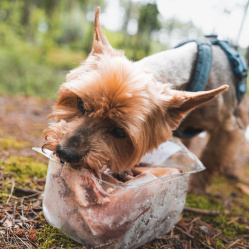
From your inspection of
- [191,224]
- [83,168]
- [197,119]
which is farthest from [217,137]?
[83,168]

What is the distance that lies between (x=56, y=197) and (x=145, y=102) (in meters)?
1.08

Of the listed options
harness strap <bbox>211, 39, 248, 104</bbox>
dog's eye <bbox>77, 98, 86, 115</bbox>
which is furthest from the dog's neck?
dog's eye <bbox>77, 98, 86, 115</bbox>

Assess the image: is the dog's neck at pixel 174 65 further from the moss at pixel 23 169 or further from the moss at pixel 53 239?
the moss at pixel 53 239

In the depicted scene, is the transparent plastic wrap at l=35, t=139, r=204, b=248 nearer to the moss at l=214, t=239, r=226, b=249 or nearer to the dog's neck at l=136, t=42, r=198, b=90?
the moss at l=214, t=239, r=226, b=249

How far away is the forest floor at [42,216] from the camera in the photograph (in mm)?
2250

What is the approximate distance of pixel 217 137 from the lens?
14.2 ft

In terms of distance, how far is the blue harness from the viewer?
3.42 metres

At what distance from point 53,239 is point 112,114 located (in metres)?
1.08

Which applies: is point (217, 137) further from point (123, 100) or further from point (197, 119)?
point (123, 100)

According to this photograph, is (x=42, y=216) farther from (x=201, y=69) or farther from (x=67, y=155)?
(x=201, y=69)

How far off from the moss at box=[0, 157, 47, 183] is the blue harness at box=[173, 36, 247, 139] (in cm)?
177

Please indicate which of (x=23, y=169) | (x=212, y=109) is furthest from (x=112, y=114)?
(x=212, y=109)

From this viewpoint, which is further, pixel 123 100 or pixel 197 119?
pixel 197 119

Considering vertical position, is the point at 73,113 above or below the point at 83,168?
above
